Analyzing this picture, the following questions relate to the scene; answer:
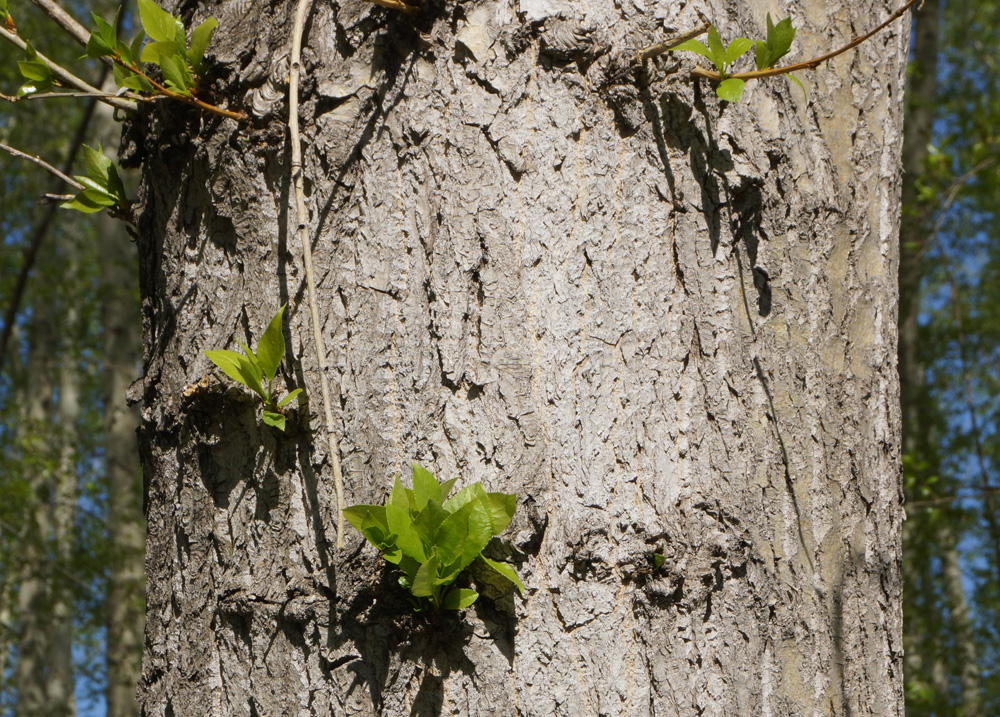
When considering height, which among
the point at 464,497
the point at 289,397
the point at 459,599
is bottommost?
the point at 459,599

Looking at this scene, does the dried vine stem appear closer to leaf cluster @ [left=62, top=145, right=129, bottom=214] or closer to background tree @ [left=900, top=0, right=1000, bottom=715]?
leaf cluster @ [left=62, top=145, right=129, bottom=214]

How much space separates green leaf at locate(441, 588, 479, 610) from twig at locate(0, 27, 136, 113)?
0.84 m

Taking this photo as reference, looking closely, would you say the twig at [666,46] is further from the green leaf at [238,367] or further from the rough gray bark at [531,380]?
the green leaf at [238,367]

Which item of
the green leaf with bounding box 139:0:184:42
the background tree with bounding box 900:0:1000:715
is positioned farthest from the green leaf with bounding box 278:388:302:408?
the background tree with bounding box 900:0:1000:715

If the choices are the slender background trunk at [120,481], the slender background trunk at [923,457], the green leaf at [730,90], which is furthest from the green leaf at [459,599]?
the slender background trunk at [120,481]

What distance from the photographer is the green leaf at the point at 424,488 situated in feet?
2.79

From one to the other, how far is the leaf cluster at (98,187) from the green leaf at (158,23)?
0.90 feet

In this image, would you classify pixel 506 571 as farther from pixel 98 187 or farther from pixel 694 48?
pixel 98 187

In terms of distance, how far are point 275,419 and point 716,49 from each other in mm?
721

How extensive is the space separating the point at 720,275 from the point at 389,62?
1.70ft

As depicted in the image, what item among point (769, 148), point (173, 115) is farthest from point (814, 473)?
point (173, 115)

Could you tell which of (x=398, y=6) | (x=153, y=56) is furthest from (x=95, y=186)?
(x=398, y=6)

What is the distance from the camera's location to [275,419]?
0.95m

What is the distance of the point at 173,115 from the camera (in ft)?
3.60
